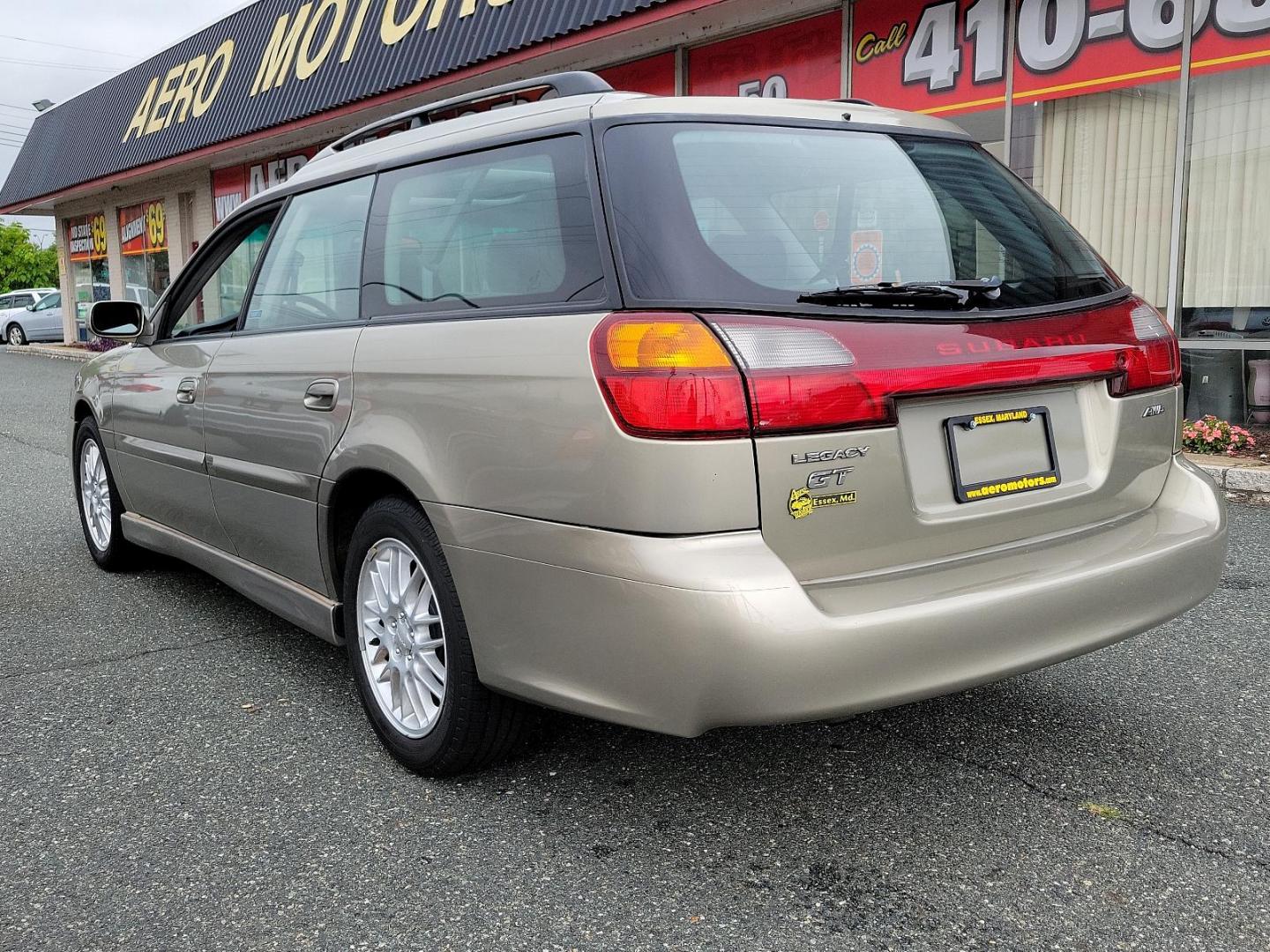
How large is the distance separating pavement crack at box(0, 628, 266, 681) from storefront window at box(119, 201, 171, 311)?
20.3 metres

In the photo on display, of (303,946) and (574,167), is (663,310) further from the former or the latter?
(303,946)

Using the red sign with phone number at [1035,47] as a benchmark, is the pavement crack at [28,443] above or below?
below

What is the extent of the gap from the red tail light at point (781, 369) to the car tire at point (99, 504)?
11.5ft

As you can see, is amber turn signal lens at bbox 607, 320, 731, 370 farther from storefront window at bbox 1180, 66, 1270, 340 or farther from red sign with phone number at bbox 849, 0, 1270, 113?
storefront window at bbox 1180, 66, 1270, 340

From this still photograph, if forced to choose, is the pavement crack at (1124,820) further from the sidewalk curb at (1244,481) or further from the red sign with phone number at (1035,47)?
the red sign with phone number at (1035,47)

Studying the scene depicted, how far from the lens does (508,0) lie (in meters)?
12.2

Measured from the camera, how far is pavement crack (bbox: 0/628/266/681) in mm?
3914

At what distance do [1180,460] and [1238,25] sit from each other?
6599mm

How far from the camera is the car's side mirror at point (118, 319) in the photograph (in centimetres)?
468

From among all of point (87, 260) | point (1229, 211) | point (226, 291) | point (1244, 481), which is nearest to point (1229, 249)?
point (1229, 211)

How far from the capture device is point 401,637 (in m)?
3.04

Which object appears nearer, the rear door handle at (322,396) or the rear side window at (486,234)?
the rear side window at (486,234)

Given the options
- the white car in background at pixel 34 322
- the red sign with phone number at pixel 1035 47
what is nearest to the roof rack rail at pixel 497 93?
the red sign with phone number at pixel 1035 47

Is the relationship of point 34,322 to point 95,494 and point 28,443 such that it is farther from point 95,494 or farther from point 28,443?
point 95,494
